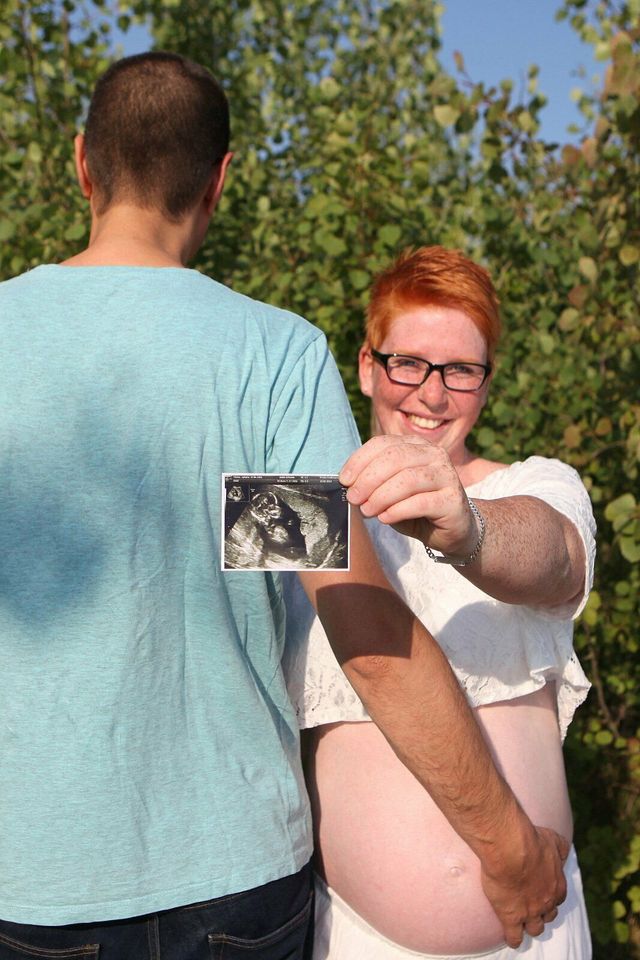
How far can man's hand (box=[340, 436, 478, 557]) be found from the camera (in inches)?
41.8

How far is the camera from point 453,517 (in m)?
1.09

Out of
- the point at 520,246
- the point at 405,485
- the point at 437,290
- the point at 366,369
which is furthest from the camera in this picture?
the point at 520,246

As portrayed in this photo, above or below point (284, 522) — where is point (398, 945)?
below

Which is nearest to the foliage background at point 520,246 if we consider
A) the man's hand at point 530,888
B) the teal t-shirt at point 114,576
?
the man's hand at point 530,888

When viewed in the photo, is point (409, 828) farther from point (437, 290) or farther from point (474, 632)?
point (437, 290)

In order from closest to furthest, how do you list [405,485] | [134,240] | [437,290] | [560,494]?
[405,485], [134,240], [560,494], [437,290]

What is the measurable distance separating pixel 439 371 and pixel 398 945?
1.04m

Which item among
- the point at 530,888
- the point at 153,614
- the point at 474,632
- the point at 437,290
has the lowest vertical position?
the point at 530,888

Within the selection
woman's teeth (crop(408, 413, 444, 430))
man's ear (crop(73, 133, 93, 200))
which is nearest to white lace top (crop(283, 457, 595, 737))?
woman's teeth (crop(408, 413, 444, 430))

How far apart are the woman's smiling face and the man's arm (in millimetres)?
717

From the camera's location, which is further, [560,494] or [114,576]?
[560,494]

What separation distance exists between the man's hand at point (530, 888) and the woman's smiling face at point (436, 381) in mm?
758

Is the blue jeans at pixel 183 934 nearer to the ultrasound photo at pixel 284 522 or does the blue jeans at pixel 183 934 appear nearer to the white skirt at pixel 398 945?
the white skirt at pixel 398 945

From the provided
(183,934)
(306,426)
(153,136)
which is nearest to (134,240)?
(153,136)
